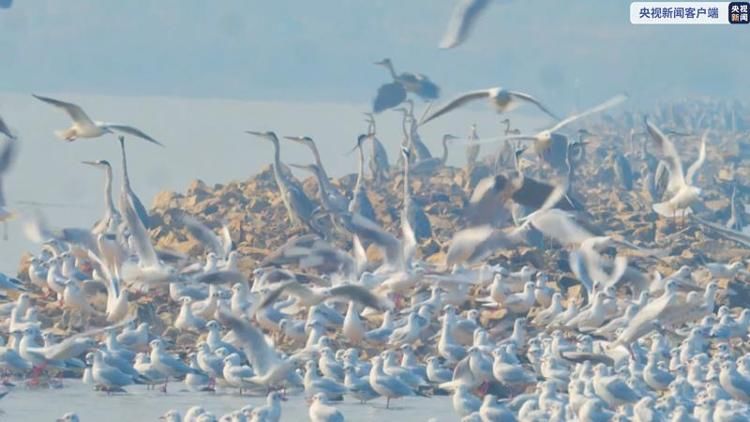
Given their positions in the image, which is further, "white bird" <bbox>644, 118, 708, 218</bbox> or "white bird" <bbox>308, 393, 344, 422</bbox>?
"white bird" <bbox>644, 118, 708, 218</bbox>

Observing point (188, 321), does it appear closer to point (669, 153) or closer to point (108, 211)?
point (669, 153)

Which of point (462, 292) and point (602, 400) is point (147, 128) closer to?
point (462, 292)

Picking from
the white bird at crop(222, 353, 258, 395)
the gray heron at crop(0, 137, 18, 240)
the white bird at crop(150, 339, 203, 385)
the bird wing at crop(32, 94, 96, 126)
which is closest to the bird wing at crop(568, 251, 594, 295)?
the white bird at crop(222, 353, 258, 395)

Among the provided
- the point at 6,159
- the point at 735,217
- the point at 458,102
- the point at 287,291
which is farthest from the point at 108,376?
the point at 735,217

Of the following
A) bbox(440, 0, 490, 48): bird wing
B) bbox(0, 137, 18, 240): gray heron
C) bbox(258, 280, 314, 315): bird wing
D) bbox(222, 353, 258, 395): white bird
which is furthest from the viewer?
bbox(0, 137, 18, 240): gray heron

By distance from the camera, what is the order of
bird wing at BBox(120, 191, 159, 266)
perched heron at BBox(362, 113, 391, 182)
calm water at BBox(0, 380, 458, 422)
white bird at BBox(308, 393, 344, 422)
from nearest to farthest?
white bird at BBox(308, 393, 344, 422) < calm water at BBox(0, 380, 458, 422) < bird wing at BBox(120, 191, 159, 266) < perched heron at BBox(362, 113, 391, 182)

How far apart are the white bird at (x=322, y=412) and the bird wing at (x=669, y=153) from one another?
543 centimetres

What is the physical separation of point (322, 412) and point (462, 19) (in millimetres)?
4035

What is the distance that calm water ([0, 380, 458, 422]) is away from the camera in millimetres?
14156

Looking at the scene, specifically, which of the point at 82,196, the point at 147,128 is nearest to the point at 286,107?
the point at 147,128

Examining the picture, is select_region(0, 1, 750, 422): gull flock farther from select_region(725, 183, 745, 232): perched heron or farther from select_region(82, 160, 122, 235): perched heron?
select_region(725, 183, 745, 232): perched heron

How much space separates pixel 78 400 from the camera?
1477 cm

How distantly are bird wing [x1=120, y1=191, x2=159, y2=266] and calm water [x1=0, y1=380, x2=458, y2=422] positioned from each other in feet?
9.53

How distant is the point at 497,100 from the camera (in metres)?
16.8
